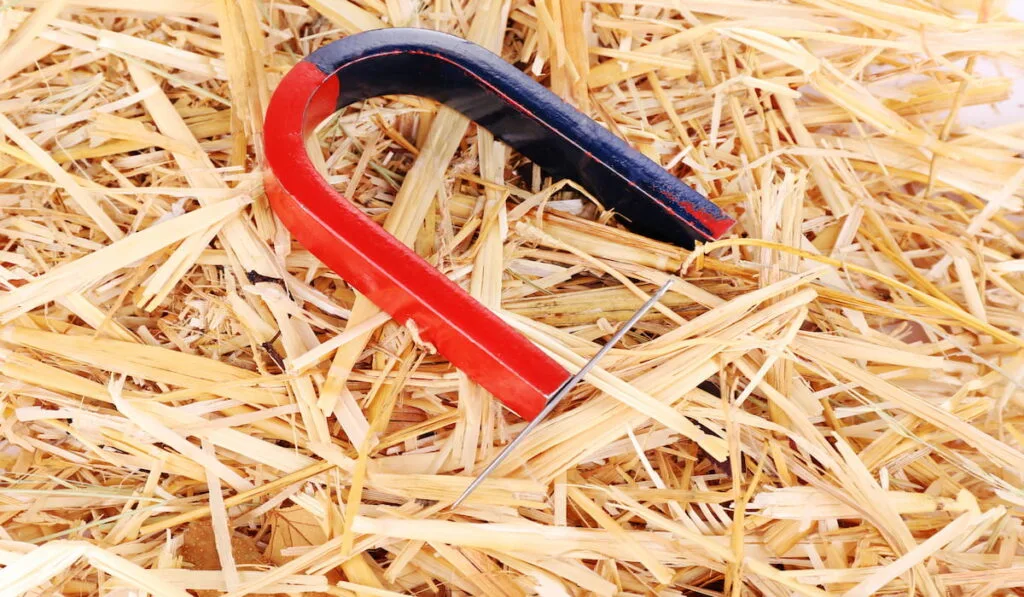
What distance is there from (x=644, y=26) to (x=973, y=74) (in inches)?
21.9

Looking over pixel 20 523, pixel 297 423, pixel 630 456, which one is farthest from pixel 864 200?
pixel 20 523

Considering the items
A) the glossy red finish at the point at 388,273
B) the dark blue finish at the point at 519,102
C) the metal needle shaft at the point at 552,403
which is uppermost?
the dark blue finish at the point at 519,102

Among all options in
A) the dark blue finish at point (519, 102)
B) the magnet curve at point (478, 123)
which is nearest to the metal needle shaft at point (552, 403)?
the magnet curve at point (478, 123)

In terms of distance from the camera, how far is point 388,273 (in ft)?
2.85

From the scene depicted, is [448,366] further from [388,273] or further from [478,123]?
[478,123]

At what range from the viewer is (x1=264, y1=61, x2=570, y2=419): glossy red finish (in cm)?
87

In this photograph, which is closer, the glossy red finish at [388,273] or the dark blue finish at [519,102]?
the glossy red finish at [388,273]

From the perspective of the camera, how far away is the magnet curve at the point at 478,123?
87cm

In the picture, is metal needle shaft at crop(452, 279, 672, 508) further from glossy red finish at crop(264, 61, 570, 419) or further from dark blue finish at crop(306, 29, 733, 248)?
dark blue finish at crop(306, 29, 733, 248)

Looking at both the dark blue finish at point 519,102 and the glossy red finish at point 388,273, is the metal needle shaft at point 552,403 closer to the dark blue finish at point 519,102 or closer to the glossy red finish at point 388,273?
the glossy red finish at point 388,273

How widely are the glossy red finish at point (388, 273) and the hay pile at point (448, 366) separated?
64 mm

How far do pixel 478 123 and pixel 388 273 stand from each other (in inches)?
12.7

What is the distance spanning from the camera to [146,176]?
1.08 metres

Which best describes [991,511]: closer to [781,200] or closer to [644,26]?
[781,200]
